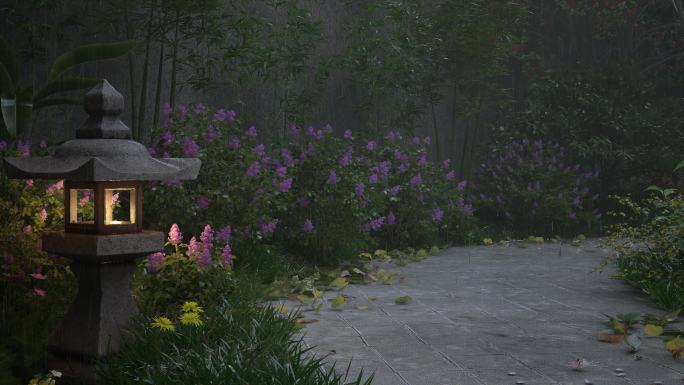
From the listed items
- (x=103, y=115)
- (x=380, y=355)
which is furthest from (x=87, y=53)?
(x=380, y=355)

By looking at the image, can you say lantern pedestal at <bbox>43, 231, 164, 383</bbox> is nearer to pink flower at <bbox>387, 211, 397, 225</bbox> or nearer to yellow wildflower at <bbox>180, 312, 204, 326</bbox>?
yellow wildflower at <bbox>180, 312, 204, 326</bbox>

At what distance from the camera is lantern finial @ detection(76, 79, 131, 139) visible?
3.59 meters

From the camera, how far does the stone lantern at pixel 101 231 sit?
3.46 meters

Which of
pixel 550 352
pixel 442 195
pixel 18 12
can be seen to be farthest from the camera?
pixel 442 195

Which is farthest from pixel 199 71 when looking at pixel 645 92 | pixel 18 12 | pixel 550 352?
pixel 645 92

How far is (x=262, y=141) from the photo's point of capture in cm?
878

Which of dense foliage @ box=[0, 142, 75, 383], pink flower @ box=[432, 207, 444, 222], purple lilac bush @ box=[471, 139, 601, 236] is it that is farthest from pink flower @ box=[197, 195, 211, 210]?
purple lilac bush @ box=[471, 139, 601, 236]

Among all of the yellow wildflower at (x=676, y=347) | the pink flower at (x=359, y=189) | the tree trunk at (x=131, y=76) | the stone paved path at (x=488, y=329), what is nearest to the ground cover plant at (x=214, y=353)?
the stone paved path at (x=488, y=329)

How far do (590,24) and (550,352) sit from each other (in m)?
9.70

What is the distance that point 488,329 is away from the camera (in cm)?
480

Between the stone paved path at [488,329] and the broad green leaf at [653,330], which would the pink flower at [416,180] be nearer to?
the stone paved path at [488,329]

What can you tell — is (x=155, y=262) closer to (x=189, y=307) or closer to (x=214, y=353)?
(x=189, y=307)

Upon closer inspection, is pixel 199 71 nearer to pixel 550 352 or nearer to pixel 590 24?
pixel 550 352

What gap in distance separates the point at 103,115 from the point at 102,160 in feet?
1.14
